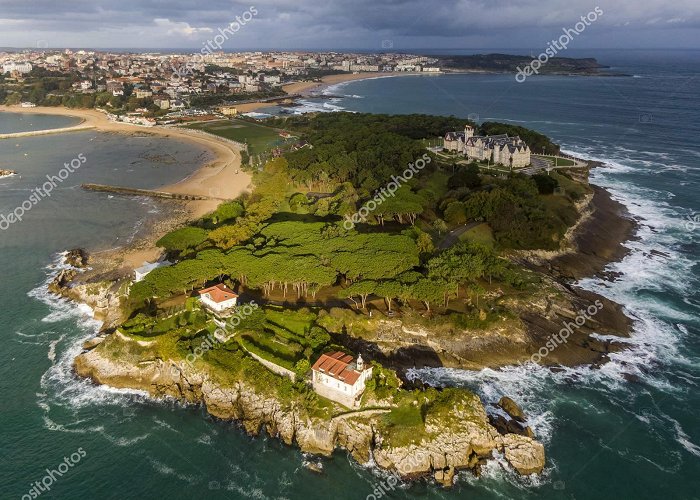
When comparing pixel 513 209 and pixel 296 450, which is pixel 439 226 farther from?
pixel 296 450

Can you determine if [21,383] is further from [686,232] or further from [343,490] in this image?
[686,232]

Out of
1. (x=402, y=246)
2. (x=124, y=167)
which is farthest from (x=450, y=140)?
(x=124, y=167)

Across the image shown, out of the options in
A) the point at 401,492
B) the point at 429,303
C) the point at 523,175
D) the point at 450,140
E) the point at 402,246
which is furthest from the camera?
the point at 450,140

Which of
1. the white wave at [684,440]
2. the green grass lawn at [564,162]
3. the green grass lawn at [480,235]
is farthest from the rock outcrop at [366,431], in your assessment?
the green grass lawn at [564,162]

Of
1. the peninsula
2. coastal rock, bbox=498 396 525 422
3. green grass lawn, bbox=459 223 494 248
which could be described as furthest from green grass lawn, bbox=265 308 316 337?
green grass lawn, bbox=459 223 494 248

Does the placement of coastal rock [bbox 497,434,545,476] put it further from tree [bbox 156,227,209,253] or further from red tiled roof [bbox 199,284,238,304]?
tree [bbox 156,227,209,253]

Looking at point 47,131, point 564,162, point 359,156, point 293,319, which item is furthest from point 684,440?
point 47,131
